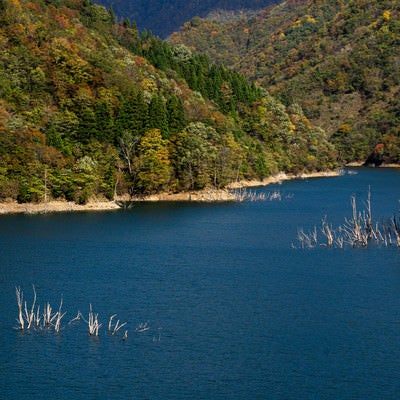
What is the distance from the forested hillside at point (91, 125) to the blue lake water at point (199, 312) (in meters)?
16.1

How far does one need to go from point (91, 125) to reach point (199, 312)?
77.4 m

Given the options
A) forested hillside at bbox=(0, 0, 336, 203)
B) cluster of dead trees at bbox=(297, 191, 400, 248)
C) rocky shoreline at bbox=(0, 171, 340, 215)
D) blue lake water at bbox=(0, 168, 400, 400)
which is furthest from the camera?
forested hillside at bbox=(0, 0, 336, 203)

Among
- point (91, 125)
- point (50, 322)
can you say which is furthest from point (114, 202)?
point (50, 322)

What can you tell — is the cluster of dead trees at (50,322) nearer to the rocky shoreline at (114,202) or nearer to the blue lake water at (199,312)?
the blue lake water at (199,312)

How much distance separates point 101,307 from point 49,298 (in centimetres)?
525

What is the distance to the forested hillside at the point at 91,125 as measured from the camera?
385 ft

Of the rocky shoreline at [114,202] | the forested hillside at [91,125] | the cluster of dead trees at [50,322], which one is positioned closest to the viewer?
the cluster of dead trees at [50,322]

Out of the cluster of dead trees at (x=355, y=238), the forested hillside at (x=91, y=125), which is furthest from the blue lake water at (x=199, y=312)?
the forested hillside at (x=91, y=125)

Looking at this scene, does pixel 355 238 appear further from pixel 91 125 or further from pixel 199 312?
pixel 91 125

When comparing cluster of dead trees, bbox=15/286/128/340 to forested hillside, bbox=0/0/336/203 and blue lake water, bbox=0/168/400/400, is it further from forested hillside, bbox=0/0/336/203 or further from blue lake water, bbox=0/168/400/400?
forested hillside, bbox=0/0/336/203

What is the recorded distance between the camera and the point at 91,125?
425 ft

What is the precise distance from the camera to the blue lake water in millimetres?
43625

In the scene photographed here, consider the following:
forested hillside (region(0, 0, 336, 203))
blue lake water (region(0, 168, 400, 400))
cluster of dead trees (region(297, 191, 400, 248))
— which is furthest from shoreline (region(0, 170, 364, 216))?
cluster of dead trees (region(297, 191, 400, 248))

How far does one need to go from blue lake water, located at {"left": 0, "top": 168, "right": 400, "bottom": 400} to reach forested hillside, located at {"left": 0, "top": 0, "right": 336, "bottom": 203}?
16078mm
